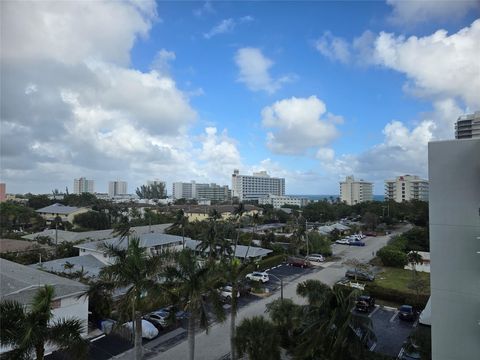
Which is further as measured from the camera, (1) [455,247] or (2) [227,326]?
(2) [227,326]

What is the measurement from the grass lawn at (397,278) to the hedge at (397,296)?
5.32 ft

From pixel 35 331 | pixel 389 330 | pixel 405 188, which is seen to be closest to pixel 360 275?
pixel 389 330

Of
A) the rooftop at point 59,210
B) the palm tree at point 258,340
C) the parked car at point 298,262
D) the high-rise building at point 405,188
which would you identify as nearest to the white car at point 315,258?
the parked car at point 298,262

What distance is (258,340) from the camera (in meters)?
12.9

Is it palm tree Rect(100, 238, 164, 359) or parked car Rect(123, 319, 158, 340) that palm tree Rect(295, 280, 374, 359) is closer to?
palm tree Rect(100, 238, 164, 359)

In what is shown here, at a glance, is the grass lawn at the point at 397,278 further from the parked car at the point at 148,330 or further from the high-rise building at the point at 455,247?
the high-rise building at the point at 455,247

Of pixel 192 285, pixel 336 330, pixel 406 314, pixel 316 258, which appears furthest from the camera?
pixel 316 258

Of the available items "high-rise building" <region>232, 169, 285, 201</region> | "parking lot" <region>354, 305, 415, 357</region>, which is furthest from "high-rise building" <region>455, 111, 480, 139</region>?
"high-rise building" <region>232, 169, 285, 201</region>

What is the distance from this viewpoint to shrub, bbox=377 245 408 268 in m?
36.3

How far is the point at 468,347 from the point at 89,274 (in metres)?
26.9

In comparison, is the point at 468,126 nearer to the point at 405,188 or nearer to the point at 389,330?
the point at 389,330

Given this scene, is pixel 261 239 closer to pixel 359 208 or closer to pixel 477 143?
pixel 477 143

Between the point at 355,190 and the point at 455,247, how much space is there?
158610 millimetres

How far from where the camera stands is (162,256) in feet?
34.3
